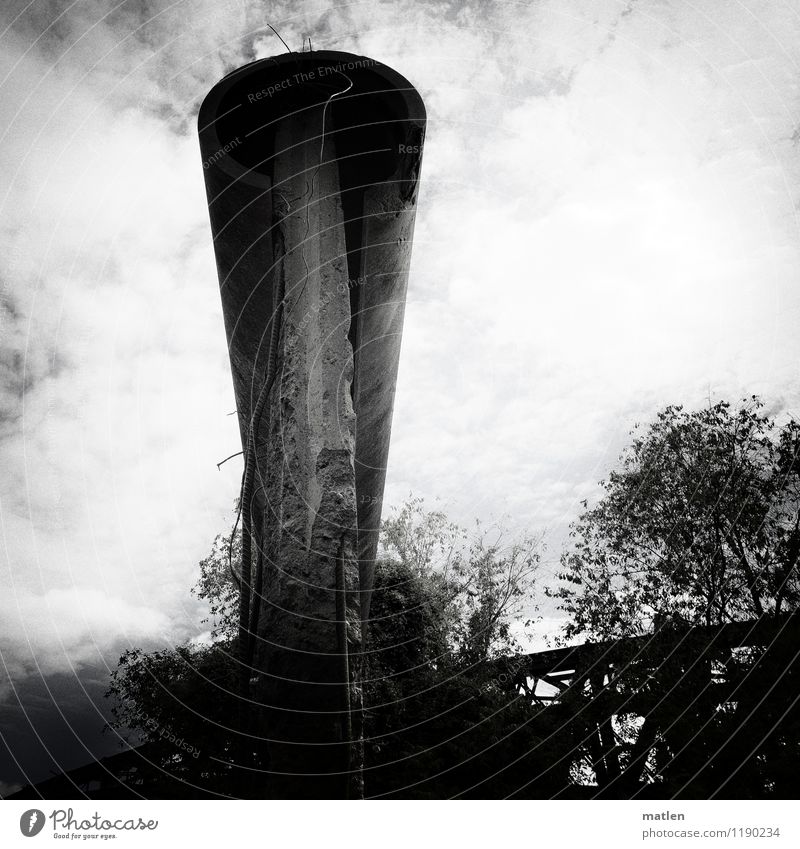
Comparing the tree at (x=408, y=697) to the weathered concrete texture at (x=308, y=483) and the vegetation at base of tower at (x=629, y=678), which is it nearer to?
the vegetation at base of tower at (x=629, y=678)

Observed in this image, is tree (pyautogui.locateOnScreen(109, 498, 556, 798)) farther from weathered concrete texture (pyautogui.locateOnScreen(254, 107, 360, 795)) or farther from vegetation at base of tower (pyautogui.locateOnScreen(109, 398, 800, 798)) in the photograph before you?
weathered concrete texture (pyautogui.locateOnScreen(254, 107, 360, 795))

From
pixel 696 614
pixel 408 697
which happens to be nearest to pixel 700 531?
pixel 696 614

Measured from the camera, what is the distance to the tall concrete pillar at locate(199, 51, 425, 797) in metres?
1.89

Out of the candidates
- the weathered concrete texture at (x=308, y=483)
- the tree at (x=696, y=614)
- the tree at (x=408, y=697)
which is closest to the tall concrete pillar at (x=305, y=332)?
the weathered concrete texture at (x=308, y=483)

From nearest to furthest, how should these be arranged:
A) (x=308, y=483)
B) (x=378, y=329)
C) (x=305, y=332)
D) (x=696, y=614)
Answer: (x=308, y=483) < (x=305, y=332) < (x=378, y=329) < (x=696, y=614)

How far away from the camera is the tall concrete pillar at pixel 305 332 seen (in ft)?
6.20

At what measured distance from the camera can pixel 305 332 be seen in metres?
2.40

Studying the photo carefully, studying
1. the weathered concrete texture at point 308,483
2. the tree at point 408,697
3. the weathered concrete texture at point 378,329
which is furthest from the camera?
the tree at point 408,697

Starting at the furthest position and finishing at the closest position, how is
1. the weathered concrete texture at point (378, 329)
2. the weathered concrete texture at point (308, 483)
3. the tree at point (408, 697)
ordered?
1. the tree at point (408, 697)
2. the weathered concrete texture at point (378, 329)
3. the weathered concrete texture at point (308, 483)

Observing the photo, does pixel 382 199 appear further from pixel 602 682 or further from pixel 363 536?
pixel 602 682

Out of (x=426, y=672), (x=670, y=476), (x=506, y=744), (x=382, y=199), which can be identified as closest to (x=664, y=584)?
(x=670, y=476)

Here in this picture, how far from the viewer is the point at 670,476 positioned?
10047mm

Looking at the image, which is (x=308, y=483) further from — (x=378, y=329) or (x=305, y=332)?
A: (x=378, y=329)
